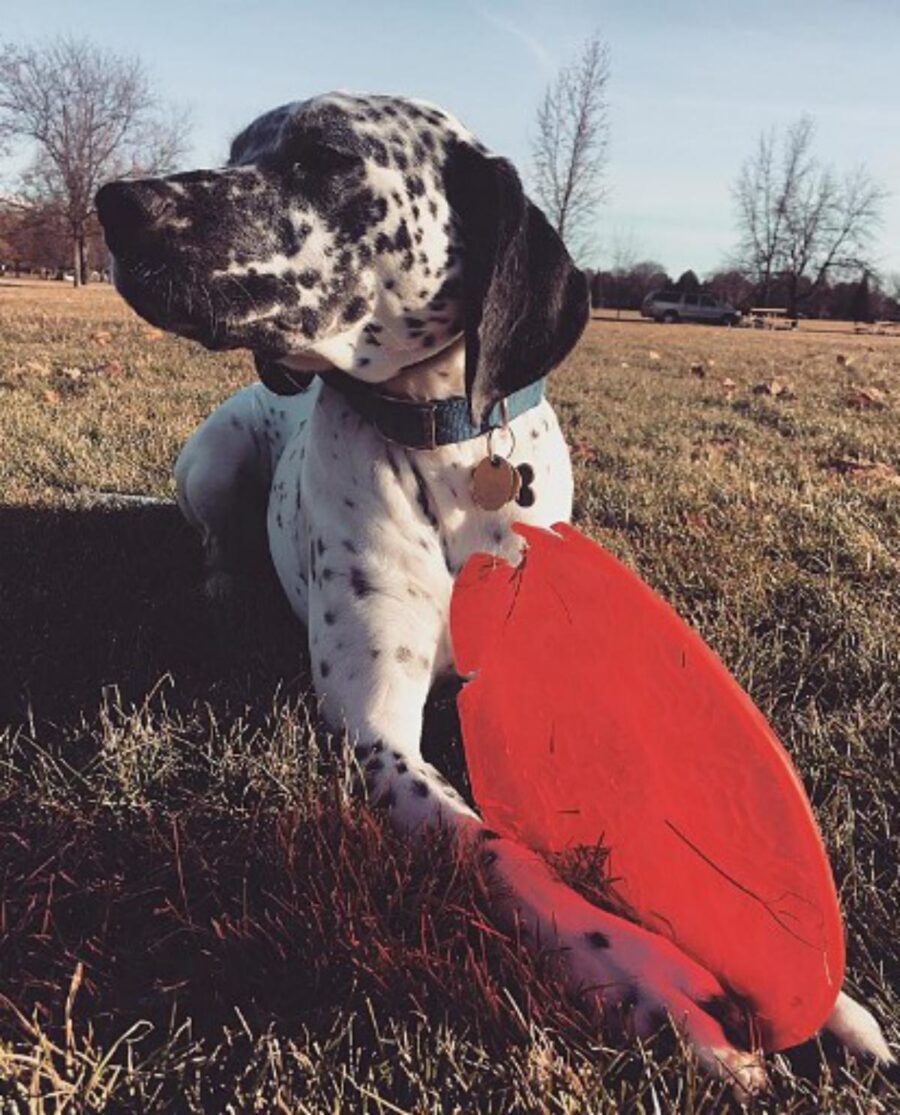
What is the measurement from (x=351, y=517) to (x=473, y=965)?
1412 millimetres

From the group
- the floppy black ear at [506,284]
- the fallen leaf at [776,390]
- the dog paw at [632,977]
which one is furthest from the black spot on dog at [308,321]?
the fallen leaf at [776,390]

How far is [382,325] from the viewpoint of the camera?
2615mm

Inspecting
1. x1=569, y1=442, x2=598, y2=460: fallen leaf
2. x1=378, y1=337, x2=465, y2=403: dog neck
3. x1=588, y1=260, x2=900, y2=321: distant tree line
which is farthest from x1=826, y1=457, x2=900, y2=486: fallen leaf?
x1=588, y1=260, x2=900, y2=321: distant tree line

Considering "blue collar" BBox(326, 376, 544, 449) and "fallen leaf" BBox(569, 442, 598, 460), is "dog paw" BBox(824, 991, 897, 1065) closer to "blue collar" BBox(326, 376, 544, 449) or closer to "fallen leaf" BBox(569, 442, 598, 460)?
"blue collar" BBox(326, 376, 544, 449)

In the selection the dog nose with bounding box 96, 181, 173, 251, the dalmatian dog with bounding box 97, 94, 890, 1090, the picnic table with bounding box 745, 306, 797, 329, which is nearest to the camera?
the dog nose with bounding box 96, 181, 173, 251

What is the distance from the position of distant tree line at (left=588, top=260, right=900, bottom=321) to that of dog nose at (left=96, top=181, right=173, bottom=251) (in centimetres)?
6806

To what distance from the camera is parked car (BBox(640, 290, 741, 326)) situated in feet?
180

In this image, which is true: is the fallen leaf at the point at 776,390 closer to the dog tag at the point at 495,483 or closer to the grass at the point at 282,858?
the grass at the point at 282,858

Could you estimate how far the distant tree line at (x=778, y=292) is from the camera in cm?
7094

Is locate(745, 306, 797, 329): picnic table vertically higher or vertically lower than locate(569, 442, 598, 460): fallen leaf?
higher

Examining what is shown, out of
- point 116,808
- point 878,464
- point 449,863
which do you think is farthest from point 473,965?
point 878,464

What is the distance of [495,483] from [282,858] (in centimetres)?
120

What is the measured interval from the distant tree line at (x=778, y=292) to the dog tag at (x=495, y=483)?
67.7 metres

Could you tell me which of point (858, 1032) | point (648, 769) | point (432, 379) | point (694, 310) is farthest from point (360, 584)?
point (694, 310)
